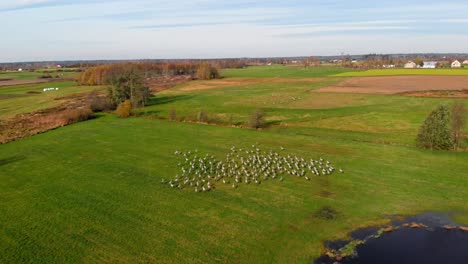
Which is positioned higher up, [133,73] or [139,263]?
[133,73]

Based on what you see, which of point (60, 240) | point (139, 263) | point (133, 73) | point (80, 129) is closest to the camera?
point (139, 263)

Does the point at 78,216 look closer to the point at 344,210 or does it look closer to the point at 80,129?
the point at 344,210

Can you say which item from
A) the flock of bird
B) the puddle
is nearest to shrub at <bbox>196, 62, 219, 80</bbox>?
→ the flock of bird

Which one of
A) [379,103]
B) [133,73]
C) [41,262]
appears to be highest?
[133,73]

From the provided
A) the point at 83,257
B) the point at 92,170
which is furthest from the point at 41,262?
the point at 92,170

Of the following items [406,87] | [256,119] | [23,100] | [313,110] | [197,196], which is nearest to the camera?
[197,196]

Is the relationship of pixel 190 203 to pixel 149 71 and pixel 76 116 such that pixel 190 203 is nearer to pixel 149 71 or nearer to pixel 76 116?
pixel 76 116

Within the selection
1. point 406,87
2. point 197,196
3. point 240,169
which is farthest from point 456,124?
point 406,87
